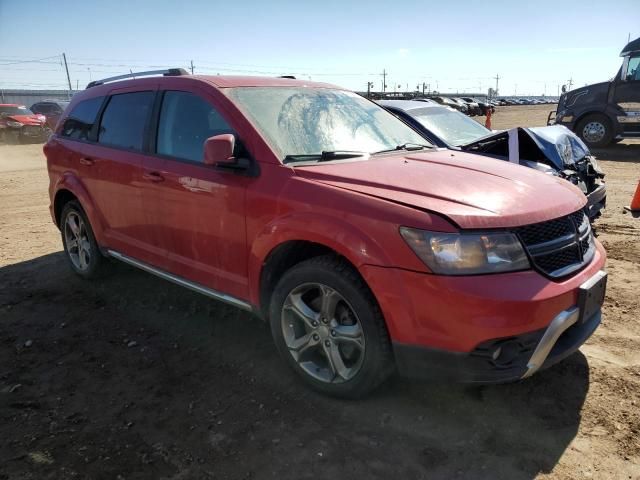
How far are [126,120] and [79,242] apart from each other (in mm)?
1563

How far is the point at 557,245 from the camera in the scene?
2621 millimetres

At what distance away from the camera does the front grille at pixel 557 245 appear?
251 cm

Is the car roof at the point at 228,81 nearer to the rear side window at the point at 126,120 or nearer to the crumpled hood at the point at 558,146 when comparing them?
the rear side window at the point at 126,120

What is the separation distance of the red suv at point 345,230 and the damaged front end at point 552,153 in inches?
99.7

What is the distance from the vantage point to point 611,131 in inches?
545

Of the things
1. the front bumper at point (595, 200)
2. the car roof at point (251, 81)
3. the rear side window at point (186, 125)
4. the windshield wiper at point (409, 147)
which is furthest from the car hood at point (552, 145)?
the rear side window at point (186, 125)

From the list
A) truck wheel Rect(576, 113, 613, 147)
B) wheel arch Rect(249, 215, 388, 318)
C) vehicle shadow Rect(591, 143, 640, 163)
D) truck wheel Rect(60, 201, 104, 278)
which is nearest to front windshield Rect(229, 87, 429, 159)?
wheel arch Rect(249, 215, 388, 318)

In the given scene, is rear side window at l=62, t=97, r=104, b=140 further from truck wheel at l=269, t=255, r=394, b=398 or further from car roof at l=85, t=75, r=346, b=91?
truck wheel at l=269, t=255, r=394, b=398

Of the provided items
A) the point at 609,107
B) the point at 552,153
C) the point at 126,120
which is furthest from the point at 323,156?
the point at 609,107

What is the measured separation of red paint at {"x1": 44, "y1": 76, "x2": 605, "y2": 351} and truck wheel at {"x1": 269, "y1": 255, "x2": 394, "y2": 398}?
0.11 metres

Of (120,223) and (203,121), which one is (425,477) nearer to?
(203,121)

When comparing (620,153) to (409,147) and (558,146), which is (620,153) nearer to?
(558,146)

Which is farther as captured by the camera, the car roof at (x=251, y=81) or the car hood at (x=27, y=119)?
the car hood at (x=27, y=119)

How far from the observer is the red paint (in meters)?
2.38
